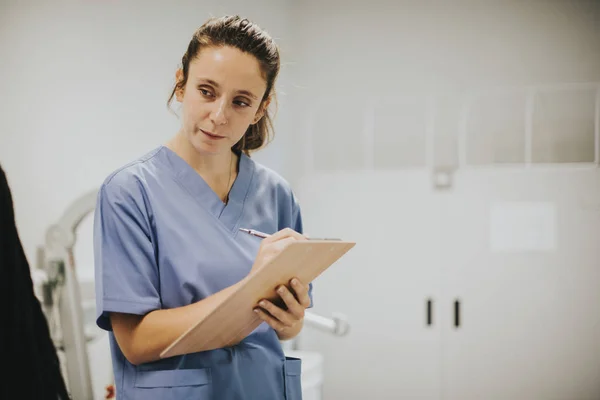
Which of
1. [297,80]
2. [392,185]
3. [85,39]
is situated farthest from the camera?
[297,80]

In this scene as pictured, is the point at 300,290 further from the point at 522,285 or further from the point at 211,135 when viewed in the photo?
the point at 522,285

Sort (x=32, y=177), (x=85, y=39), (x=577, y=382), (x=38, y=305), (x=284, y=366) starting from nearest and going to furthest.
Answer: (x=38, y=305) → (x=284, y=366) → (x=32, y=177) → (x=85, y=39) → (x=577, y=382)

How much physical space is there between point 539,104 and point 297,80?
1.14m

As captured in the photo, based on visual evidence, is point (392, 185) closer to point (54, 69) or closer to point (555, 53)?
point (555, 53)

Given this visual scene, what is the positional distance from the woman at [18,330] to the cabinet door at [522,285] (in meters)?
2.10

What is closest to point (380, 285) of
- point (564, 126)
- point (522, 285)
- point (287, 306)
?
point (522, 285)

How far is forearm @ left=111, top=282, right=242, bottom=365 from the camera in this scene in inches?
31.3

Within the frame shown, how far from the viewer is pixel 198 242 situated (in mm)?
918

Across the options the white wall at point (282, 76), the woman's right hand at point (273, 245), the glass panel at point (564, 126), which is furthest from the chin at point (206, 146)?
the glass panel at point (564, 126)

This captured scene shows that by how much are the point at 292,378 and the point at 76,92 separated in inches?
49.6

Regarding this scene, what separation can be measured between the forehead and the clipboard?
32 centimetres

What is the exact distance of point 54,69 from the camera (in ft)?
5.78

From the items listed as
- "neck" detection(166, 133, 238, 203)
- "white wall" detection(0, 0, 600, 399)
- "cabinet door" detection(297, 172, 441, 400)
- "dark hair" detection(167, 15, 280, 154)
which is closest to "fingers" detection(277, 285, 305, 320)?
"neck" detection(166, 133, 238, 203)

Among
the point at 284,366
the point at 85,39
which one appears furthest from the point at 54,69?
the point at 284,366
